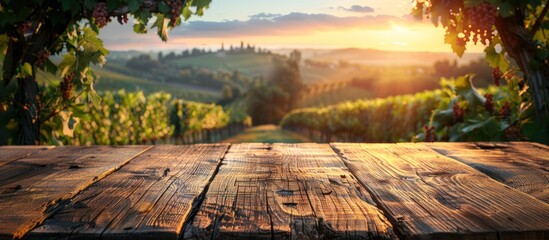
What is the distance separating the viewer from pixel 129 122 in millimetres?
16203

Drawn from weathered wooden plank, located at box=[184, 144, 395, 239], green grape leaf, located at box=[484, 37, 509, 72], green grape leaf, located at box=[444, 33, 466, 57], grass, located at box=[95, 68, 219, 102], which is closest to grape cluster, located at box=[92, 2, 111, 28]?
weathered wooden plank, located at box=[184, 144, 395, 239]

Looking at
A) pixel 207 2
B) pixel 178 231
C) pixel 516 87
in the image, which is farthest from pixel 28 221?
pixel 516 87

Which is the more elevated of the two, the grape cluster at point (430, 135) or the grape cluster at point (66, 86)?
the grape cluster at point (66, 86)

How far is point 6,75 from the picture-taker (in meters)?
4.32

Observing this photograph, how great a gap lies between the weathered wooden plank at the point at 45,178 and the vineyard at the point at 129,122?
209 cm

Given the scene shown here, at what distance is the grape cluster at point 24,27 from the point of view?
167 inches

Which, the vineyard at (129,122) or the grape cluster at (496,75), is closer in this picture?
the grape cluster at (496,75)

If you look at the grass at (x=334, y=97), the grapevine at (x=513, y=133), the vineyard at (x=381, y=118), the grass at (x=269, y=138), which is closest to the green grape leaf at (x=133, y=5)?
the grapevine at (x=513, y=133)

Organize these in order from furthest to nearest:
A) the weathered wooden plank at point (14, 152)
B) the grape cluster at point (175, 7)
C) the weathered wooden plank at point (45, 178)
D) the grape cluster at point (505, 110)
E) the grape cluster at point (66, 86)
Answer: the grape cluster at point (505, 110)
the grape cluster at point (66, 86)
the grape cluster at point (175, 7)
the weathered wooden plank at point (14, 152)
the weathered wooden plank at point (45, 178)

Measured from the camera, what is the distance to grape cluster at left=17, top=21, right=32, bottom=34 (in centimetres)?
423

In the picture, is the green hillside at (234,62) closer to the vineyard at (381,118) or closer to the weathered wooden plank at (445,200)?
the vineyard at (381,118)

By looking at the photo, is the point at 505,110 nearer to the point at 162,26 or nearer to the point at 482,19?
the point at 482,19

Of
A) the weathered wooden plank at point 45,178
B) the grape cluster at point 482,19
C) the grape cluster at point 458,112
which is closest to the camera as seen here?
the weathered wooden plank at point 45,178

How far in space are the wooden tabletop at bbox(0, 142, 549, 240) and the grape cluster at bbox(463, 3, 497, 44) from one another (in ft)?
3.20
